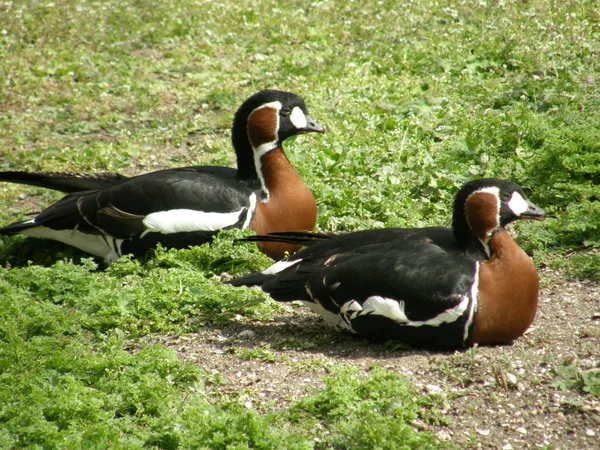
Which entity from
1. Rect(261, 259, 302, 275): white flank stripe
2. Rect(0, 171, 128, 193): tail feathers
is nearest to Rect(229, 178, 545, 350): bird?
Rect(261, 259, 302, 275): white flank stripe

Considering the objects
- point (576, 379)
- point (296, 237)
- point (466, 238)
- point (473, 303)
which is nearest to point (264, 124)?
point (296, 237)

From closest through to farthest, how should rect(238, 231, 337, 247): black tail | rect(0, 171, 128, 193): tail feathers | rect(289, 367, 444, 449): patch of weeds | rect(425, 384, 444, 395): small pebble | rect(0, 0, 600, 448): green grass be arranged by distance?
1. rect(289, 367, 444, 449): patch of weeds
2. rect(0, 0, 600, 448): green grass
3. rect(425, 384, 444, 395): small pebble
4. rect(238, 231, 337, 247): black tail
5. rect(0, 171, 128, 193): tail feathers

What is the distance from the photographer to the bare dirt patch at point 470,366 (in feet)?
13.4

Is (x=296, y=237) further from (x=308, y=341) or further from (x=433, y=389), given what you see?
(x=433, y=389)

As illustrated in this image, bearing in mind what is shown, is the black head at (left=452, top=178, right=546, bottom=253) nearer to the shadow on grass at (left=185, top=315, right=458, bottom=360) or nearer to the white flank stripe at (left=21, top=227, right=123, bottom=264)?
the shadow on grass at (left=185, top=315, right=458, bottom=360)

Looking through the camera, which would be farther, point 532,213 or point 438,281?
point 532,213

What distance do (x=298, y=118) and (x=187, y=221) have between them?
1189mm

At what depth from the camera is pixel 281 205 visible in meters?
6.29

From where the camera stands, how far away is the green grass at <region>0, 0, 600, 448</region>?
422 cm

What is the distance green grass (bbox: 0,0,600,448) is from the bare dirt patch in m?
0.13

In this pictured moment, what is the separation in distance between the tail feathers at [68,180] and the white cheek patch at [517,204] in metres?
3.22

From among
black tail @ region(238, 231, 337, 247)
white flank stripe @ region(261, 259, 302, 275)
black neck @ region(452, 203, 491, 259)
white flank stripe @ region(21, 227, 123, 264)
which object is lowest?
white flank stripe @ region(21, 227, 123, 264)

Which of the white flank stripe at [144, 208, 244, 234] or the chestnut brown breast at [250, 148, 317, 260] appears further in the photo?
the chestnut brown breast at [250, 148, 317, 260]

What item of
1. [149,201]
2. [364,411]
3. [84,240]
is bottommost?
[84,240]
